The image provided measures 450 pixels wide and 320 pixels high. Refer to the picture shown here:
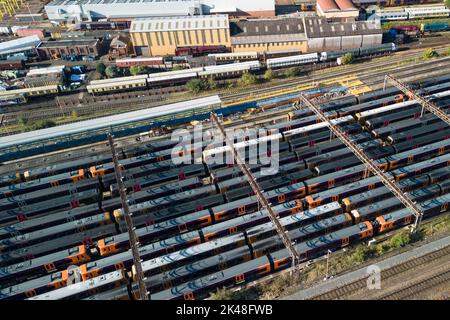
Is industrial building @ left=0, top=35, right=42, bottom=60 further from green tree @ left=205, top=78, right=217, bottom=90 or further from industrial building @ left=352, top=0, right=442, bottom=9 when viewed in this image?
industrial building @ left=352, top=0, right=442, bottom=9

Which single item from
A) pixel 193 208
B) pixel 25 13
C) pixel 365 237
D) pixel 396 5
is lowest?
pixel 365 237

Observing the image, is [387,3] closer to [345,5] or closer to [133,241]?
[345,5]

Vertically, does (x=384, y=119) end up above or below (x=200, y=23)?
below

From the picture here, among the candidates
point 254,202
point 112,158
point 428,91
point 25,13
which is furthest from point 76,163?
point 25,13

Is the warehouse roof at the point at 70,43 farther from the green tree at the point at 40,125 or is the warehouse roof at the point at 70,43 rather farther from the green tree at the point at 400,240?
the green tree at the point at 400,240

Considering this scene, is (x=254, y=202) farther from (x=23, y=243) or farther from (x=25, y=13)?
(x=25, y=13)

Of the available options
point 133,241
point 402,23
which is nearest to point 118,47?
point 133,241
